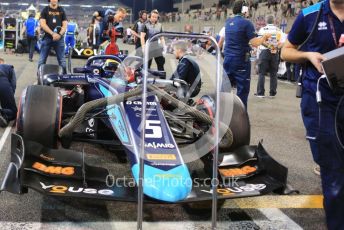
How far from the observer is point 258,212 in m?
3.17

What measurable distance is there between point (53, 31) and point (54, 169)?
543 cm

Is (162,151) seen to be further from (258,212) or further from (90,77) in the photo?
(90,77)

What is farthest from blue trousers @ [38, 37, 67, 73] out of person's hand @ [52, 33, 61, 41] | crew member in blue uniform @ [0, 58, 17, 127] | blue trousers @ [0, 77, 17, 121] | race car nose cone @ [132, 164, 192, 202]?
race car nose cone @ [132, 164, 192, 202]

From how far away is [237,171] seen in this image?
323 cm

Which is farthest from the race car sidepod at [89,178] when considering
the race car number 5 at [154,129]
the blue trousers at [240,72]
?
the blue trousers at [240,72]

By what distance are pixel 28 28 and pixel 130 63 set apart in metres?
10.8

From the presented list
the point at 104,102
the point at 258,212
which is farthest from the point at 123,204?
the point at 258,212

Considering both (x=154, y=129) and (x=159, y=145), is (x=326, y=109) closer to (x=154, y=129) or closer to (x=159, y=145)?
(x=159, y=145)

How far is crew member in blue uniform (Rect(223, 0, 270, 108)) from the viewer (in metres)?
5.98

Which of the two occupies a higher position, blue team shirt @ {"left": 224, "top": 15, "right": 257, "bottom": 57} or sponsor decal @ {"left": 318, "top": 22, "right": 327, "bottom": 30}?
sponsor decal @ {"left": 318, "top": 22, "right": 327, "bottom": 30}

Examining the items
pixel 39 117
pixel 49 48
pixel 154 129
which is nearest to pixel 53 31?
pixel 49 48

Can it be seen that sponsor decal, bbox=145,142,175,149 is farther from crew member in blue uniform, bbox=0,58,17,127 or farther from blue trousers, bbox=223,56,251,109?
blue trousers, bbox=223,56,251,109

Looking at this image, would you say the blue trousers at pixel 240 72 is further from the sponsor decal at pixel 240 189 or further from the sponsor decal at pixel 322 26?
the sponsor decal at pixel 322 26

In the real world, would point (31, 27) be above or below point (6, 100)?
above
